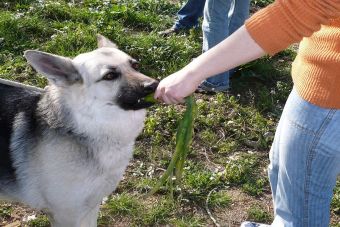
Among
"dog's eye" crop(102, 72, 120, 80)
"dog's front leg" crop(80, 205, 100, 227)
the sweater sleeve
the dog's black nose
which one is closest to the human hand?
the sweater sleeve

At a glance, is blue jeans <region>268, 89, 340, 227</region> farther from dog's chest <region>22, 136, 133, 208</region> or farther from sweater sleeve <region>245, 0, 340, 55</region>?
dog's chest <region>22, 136, 133, 208</region>

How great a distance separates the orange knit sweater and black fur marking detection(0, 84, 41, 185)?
1.39 m

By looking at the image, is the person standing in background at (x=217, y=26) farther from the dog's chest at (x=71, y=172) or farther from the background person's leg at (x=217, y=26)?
the dog's chest at (x=71, y=172)

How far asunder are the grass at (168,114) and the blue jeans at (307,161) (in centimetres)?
98

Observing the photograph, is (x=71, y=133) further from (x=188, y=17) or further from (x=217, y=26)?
(x=188, y=17)

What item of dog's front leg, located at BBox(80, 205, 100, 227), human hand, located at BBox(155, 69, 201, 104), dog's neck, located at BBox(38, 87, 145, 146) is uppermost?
human hand, located at BBox(155, 69, 201, 104)

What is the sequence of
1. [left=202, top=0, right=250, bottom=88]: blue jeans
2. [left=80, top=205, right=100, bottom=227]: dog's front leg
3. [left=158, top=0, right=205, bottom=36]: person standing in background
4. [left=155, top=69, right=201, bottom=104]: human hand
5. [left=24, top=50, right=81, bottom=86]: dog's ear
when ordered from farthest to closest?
[left=158, top=0, right=205, bottom=36]: person standing in background, [left=202, top=0, right=250, bottom=88]: blue jeans, [left=80, top=205, right=100, bottom=227]: dog's front leg, [left=24, top=50, right=81, bottom=86]: dog's ear, [left=155, top=69, right=201, bottom=104]: human hand

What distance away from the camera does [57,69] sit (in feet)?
8.45

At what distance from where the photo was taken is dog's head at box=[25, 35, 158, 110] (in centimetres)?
254

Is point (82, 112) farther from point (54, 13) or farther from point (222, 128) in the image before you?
point (54, 13)

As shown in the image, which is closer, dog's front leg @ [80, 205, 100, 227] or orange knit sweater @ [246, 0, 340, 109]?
orange knit sweater @ [246, 0, 340, 109]

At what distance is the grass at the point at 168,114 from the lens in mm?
3217

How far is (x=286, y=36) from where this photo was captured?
1859 mm

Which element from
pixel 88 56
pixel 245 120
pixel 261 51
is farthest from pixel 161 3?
pixel 261 51
